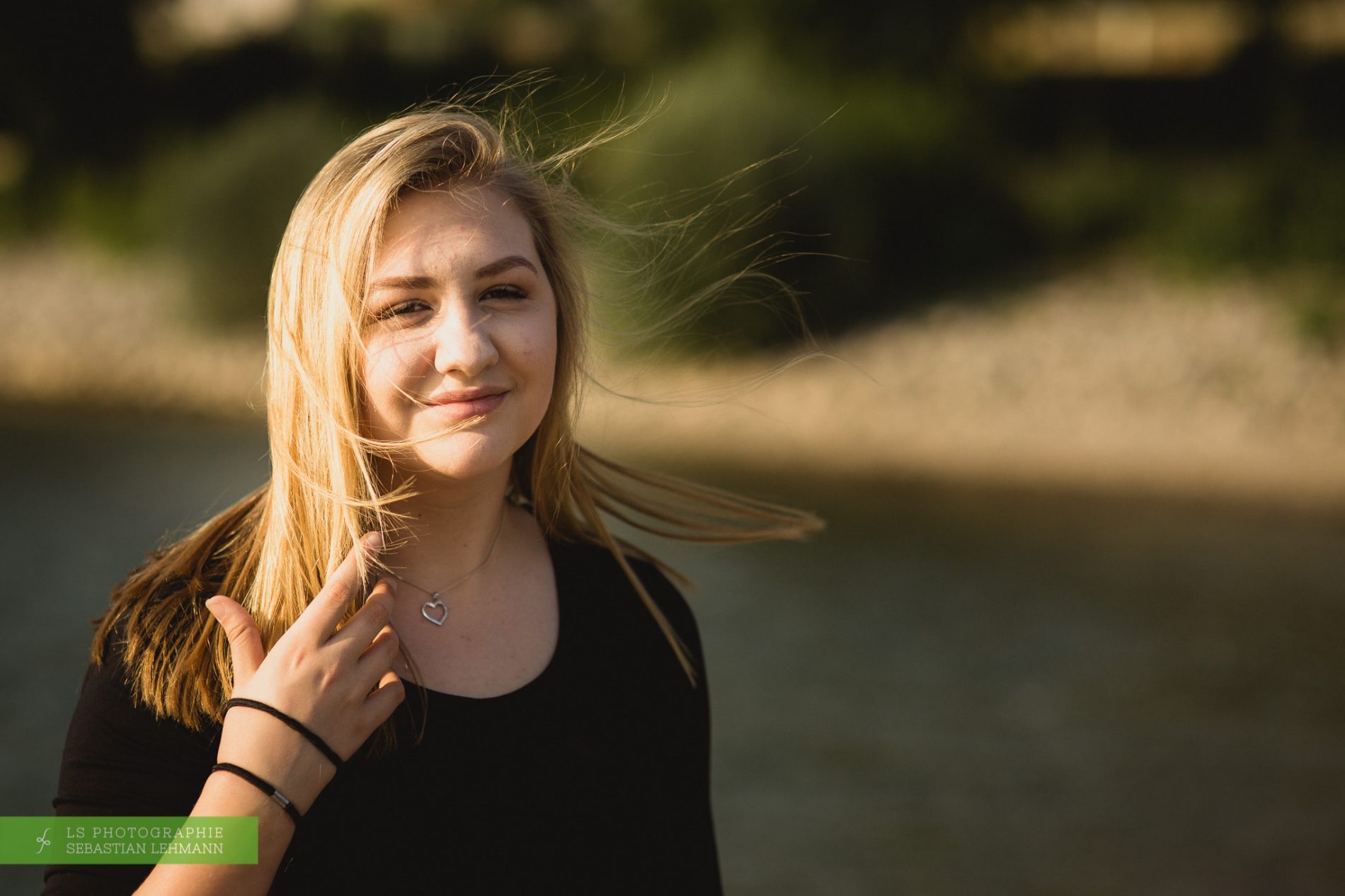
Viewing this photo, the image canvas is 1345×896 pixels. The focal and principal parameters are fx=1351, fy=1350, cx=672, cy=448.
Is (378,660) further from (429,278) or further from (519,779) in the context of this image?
(429,278)

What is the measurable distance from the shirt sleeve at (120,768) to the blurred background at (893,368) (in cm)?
112

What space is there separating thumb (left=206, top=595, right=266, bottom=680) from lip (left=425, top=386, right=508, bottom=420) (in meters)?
0.37

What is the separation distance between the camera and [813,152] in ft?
60.1

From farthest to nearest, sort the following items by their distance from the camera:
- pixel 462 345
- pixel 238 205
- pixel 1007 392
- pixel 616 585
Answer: pixel 238 205
pixel 1007 392
pixel 616 585
pixel 462 345

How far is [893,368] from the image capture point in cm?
1720

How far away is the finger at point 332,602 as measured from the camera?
1.67 metres

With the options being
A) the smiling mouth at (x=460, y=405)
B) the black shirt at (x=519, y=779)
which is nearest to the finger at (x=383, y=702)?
the black shirt at (x=519, y=779)

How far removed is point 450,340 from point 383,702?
490 millimetres

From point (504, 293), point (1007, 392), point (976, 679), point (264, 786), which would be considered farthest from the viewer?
point (1007, 392)

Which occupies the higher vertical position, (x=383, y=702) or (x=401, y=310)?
(x=401, y=310)

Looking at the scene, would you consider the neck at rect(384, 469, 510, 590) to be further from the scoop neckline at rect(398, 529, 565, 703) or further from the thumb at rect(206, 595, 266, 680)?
the thumb at rect(206, 595, 266, 680)

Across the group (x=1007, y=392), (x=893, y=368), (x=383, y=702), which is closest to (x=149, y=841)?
(x=383, y=702)

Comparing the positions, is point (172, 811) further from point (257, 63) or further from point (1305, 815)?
point (257, 63)

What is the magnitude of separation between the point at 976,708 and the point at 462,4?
66.8 feet
